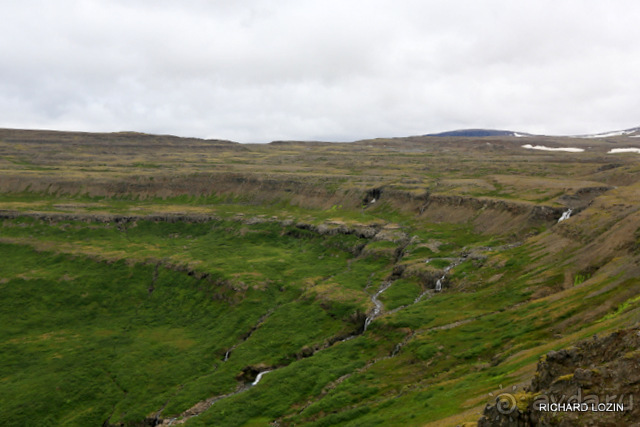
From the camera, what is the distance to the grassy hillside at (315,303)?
62125mm

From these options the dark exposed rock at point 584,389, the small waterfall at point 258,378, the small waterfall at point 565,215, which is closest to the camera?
the dark exposed rock at point 584,389

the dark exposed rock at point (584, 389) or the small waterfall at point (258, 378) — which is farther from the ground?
the dark exposed rock at point (584, 389)

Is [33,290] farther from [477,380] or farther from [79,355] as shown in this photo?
[477,380]

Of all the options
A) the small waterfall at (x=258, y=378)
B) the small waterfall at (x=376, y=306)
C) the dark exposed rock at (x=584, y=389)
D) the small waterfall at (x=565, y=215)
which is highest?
the small waterfall at (x=565, y=215)

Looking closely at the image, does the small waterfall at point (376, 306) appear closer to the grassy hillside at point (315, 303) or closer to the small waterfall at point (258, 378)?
the grassy hillside at point (315, 303)

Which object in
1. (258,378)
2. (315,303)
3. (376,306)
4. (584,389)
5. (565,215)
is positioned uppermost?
(565,215)

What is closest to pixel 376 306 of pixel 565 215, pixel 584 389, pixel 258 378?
pixel 258 378

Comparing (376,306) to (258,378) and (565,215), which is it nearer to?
(258,378)

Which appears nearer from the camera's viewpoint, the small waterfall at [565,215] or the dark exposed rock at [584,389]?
the dark exposed rock at [584,389]

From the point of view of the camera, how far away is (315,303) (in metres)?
106

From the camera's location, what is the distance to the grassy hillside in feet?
204

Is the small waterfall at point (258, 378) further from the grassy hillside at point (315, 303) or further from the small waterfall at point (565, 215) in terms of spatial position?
the small waterfall at point (565, 215)

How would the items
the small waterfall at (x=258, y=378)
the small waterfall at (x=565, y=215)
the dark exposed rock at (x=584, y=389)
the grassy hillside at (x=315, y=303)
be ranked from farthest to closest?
the small waterfall at (x=565, y=215) < the small waterfall at (x=258, y=378) < the grassy hillside at (x=315, y=303) < the dark exposed rock at (x=584, y=389)

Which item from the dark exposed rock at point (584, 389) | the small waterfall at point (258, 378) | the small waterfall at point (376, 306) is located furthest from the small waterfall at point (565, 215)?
the dark exposed rock at point (584, 389)
